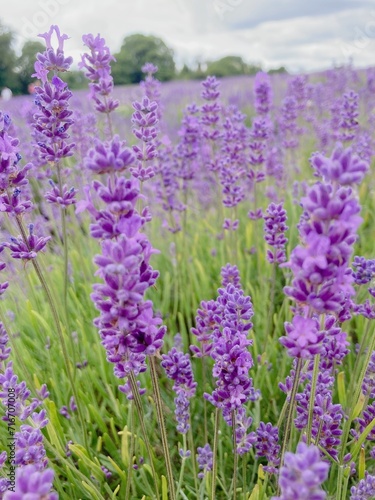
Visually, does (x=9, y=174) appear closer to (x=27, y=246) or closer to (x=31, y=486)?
(x=27, y=246)

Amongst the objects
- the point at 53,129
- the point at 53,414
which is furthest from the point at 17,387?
the point at 53,129

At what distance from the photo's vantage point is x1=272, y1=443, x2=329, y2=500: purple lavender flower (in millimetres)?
659

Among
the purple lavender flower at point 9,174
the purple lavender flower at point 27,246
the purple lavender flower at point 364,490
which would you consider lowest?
the purple lavender flower at point 364,490

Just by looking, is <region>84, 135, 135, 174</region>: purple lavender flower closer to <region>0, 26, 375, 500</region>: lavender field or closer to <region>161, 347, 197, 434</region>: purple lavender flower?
<region>0, 26, 375, 500</region>: lavender field

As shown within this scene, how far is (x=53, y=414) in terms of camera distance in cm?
169

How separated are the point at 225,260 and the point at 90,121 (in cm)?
140

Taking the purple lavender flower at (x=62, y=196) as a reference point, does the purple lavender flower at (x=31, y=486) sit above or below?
below

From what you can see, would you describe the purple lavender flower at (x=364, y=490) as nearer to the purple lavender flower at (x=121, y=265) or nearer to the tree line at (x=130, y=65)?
the purple lavender flower at (x=121, y=265)

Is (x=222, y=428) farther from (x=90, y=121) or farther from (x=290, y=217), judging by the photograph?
(x=90, y=121)

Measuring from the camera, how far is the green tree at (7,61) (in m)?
30.6

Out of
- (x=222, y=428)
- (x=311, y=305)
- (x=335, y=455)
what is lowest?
(x=222, y=428)

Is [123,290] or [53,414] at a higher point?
[123,290]

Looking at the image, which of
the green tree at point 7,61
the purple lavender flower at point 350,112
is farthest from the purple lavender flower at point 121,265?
the green tree at point 7,61

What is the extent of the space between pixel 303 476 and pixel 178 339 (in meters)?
1.51
